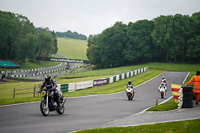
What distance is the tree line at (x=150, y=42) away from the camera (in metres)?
88.0

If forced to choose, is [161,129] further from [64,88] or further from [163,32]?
[163,32]

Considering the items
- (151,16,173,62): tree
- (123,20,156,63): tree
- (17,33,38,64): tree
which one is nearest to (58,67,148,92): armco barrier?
(151,16,173,62): tree

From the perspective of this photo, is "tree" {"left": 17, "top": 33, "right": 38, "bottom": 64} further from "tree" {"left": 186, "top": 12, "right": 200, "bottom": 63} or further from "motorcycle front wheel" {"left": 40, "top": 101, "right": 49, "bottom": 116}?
"motorcycle front wheel" {"left": 40, "top": 101, "right": 49, "bottom": 116}

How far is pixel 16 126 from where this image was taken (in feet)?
33.2

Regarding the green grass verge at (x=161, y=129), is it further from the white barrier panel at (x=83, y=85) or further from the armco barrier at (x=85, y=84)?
the white barrier panel at (x=83, y=85)

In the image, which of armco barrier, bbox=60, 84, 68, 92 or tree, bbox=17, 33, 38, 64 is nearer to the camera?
armco barrier, bbox=60, 84, 68, 92

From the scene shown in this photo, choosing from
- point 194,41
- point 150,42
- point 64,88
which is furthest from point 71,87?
point 150,42

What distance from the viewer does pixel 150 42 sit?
9625 cm

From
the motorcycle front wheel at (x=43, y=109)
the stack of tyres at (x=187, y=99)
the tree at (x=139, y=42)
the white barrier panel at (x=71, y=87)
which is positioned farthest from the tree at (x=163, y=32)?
the motorcycle front wheel at (x=43, y=109)

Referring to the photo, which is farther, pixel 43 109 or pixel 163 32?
pixel 163 32

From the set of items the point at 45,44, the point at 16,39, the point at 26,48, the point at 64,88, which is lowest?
the point at 64,88

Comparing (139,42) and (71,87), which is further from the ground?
(139,42)

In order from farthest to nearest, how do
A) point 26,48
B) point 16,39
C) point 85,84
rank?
point 16,39
point 26,48
point 85,84

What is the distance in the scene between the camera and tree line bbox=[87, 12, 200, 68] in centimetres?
8800
